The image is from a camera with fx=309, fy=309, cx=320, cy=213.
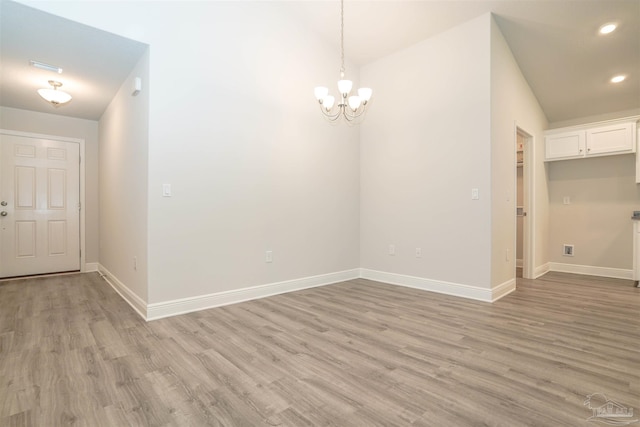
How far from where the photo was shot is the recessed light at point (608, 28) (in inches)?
137

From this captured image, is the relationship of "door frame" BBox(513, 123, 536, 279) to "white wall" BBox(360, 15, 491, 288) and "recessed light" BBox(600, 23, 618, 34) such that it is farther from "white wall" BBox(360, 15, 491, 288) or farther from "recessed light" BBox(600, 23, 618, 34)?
"white wall" BBox(360, 15, 491, 288)

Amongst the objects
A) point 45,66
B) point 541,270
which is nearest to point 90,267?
point 45,66

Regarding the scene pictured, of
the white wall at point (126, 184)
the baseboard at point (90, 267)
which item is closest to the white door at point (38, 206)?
the baseboard at point (90, 267)

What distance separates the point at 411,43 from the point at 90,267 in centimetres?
640

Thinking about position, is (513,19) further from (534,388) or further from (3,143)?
(3,143)

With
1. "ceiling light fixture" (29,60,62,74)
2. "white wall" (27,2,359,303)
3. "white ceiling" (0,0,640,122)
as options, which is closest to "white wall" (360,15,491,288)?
"white ceiling" (0,0,640,122)

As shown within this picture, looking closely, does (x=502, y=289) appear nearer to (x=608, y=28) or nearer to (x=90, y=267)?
(x=608, y=28)

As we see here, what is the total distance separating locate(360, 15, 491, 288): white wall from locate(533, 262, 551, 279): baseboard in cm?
202

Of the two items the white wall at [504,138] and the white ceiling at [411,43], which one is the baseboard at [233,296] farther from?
the white ceiling at [411,43]

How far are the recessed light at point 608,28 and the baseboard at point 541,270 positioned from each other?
3247mm

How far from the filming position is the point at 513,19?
11.8 ft

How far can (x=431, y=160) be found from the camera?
408cm

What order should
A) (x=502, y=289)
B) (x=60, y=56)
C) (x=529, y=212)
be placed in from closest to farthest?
(x=60, y=56)
(x=502, y=289)
(x=529, y=212)

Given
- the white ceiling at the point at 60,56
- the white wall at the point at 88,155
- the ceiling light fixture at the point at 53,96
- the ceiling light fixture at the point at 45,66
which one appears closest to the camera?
the white ceiling at the point at 60,56
